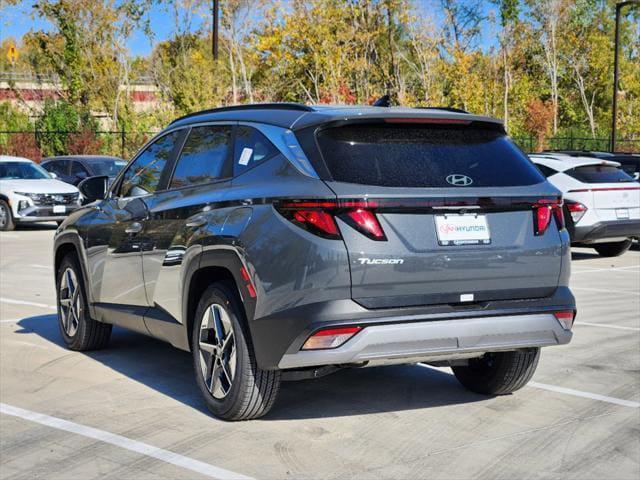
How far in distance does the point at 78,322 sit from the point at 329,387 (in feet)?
7.78

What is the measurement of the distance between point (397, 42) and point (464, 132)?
170ft

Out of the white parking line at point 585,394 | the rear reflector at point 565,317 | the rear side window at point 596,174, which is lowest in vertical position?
the white parking line at point 585,394

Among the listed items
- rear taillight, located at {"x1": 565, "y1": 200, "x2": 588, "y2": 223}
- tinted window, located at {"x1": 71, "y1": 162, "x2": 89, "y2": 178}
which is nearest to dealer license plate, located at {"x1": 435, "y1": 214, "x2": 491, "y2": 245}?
rear taillight, located at {"x1": 565, "y1": 200, "x2": 588, "y2": 223}

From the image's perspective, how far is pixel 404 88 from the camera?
52812 mm

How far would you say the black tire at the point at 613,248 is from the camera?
700 inches

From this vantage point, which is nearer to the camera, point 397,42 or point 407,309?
point 407,309

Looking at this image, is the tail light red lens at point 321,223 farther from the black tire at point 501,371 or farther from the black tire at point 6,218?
the black tire at point 6,218

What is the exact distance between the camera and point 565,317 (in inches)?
233

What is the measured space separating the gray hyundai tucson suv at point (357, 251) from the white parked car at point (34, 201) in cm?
1737

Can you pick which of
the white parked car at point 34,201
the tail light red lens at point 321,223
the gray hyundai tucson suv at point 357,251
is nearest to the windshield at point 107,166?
the white parked car at point 34,201

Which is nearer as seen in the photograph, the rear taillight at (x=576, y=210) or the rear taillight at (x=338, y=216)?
the rear taillight at (x=338, y=216)

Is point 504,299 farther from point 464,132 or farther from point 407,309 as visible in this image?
point 464,132

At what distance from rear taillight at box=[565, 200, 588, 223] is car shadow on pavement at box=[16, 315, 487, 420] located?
9.21m

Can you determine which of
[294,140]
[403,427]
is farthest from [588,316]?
[294,140]
